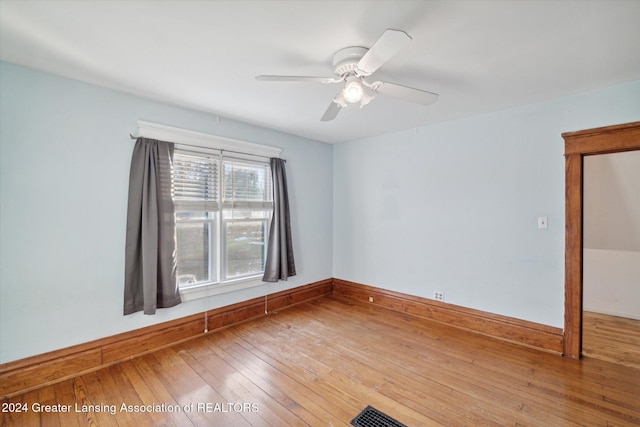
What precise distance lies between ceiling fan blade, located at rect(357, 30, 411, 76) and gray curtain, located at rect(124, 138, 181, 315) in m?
2.21

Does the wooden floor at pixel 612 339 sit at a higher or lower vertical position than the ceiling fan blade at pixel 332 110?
lower

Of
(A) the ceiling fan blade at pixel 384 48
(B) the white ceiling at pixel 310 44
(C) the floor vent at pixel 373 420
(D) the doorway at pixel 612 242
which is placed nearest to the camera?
(A) the ceiling fan blade at pixel 384 48

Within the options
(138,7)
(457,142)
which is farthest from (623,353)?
(138,7)

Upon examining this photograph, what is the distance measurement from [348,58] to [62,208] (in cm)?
264

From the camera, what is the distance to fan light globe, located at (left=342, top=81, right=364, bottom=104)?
1.86 meters

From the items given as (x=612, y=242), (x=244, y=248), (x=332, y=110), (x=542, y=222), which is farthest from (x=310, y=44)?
(x=612, y=242)

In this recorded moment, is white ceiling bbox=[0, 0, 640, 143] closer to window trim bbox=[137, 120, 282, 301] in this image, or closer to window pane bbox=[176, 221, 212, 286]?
window trim bbox=[137, 120, 282, 301]

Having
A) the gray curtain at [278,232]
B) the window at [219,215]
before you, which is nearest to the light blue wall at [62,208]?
the window at [219,215]

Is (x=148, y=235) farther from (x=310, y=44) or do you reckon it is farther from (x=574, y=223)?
(x=574, y=223)

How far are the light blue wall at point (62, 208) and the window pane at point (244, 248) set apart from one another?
811 millimetres

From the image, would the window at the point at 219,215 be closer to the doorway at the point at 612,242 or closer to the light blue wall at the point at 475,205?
the light blue wall at the point at 475,205

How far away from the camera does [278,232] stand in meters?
3.77

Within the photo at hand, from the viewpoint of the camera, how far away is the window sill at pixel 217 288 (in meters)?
3.01

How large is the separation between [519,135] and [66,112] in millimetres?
4398
